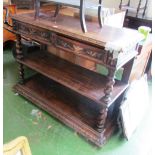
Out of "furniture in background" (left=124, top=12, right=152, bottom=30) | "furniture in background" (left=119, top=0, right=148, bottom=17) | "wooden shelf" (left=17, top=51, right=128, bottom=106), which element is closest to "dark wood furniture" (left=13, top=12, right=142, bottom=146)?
"wooden shelf" (left=17, top=51, right=128, bottom=106)

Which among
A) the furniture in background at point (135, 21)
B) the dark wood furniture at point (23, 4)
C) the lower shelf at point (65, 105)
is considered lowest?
the lower shelf at point (65, 105)

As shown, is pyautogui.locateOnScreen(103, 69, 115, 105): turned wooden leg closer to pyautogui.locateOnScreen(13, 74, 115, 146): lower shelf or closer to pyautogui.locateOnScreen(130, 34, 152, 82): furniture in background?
pyautogui.locateOnScreen(13, 74, 115, 146): lower shelf

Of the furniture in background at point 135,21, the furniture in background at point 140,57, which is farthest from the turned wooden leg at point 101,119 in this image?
the furniture in background at point 135,21

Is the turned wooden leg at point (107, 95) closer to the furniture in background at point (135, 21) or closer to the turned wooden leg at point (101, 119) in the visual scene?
the turned wooden leg at point (101, 119)

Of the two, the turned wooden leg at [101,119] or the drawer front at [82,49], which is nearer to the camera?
the drawer front at [82,49]

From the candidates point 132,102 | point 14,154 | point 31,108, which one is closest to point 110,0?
point 132,102

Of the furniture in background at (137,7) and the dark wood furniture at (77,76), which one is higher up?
the furniture in background at (137,7)

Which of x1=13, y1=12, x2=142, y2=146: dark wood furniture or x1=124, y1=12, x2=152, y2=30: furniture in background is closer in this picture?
x1=13, y1=12, x2=142, y2=146: dark wood furniture

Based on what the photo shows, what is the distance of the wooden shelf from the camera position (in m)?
1.52

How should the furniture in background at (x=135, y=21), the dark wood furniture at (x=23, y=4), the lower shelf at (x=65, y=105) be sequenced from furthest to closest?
the dark wood furniture at (x=23, y=4) → the furniture in background at (x=135, y=21) → the lower shelf at (x=65, y=105)

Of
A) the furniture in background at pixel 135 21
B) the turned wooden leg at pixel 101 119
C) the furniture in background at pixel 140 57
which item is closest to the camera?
the turned wooden leg at pixel 101 119

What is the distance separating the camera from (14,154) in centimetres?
82

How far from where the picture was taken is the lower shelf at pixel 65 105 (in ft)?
5.19

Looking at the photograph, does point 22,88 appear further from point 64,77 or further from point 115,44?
point 115,44
